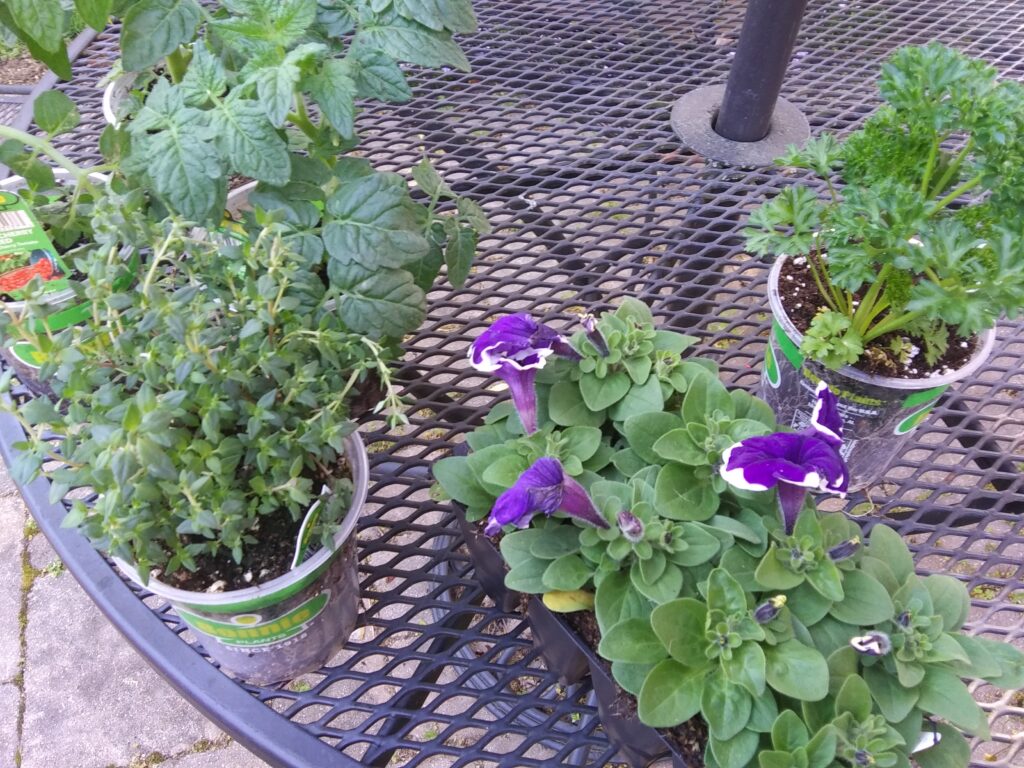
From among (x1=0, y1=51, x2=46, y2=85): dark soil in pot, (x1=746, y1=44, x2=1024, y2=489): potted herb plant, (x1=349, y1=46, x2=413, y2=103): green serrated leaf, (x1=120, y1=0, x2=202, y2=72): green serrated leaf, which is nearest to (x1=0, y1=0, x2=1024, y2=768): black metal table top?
(x1=746, y1=44, x2=1024, y2=489): potted herb plant

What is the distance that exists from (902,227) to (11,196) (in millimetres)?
1005

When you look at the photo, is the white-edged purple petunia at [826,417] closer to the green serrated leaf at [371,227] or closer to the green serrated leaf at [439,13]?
the green serrated leaf at [371,227]

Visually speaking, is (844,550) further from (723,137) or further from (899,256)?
(723,137)

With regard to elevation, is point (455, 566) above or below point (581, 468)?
below

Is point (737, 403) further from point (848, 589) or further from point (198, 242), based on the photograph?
point (198, 242)

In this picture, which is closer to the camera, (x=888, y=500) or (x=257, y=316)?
(x=257, y=316)

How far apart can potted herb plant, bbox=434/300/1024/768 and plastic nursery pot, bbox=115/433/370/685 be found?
0.14m

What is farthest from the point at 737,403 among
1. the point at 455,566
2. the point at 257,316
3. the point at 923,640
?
the point at 257,316

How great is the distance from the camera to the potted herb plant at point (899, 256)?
0.78 metres

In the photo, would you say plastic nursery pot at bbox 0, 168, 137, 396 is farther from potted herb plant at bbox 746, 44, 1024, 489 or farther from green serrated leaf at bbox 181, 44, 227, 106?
potted herb plant at bbox 746, 44, 1024, 489

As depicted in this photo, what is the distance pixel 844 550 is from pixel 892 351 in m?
0.36

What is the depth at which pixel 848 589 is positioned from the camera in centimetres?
71

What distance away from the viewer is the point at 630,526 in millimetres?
701

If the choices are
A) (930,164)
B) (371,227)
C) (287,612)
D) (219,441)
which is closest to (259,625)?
(287,612)
